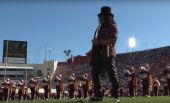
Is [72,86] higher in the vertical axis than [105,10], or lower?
lower

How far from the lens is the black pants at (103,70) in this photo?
907 cm

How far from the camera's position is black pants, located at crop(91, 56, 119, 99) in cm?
907

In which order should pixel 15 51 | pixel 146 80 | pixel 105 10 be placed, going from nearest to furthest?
pixel 105 10 < pixel 146 80 < pixel 15 51

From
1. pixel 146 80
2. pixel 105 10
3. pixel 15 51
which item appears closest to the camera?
pixel 105 10

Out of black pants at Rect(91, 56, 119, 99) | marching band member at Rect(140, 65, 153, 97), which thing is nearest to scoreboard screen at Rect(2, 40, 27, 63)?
marching band member at Rect(140, 65, 153, 97)

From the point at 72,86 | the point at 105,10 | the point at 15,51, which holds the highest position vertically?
the point at 15,51

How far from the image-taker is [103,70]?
30.6ft

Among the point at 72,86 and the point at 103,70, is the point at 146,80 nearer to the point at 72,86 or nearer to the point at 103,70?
the point at 72,86

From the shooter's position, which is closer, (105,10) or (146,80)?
(105,10)

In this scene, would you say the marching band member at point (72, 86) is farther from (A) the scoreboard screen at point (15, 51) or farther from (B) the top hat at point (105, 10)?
(A) the scoreboard screen at point (15, 51)

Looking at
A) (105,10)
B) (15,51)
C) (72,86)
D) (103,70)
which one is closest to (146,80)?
(72,86)

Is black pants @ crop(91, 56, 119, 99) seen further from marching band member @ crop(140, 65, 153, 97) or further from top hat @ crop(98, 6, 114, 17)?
marching band member @ crop(140, 65, 153, 97)

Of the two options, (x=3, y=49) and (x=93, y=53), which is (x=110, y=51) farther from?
(x=3, y=49)

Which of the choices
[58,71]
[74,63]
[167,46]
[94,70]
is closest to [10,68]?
[58,71]
